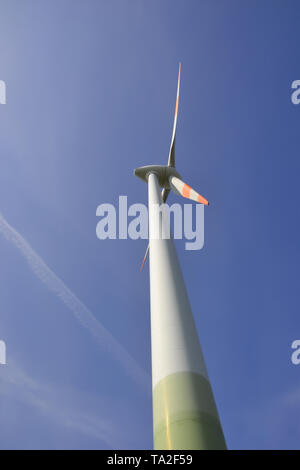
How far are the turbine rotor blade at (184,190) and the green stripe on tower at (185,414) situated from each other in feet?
31.3

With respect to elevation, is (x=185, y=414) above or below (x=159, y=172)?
below

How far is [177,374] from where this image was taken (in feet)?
24.0

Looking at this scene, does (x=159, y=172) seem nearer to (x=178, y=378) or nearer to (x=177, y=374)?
(x=177, y=374)

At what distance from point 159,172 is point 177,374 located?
17.0 metres

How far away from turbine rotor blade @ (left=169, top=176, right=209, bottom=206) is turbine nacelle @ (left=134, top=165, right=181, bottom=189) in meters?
0.46

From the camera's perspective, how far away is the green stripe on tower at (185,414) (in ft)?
20.2

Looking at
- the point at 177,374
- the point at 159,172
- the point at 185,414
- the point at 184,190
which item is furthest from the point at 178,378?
the point at 159,172

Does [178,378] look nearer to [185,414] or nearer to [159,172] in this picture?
[185,414]

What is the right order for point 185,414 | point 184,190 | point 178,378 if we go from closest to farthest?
point 185,414, point 178,378, point 184,190

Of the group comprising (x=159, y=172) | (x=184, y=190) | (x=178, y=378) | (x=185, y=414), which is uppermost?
(x=159, y=172)

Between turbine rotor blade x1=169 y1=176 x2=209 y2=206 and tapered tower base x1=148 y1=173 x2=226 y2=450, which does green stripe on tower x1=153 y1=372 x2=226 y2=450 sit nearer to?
tapered tower base x1=148 y1=173 x2=226 y2=450

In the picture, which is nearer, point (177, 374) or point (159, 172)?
point (177, 374)

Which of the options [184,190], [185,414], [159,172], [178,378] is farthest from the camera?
[159,172]
